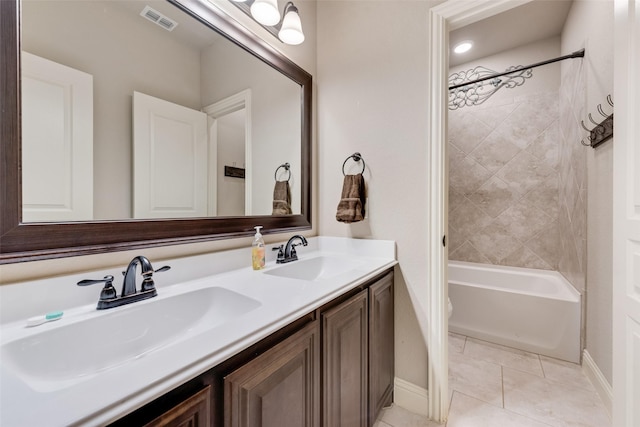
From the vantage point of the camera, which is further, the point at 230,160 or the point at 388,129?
the point at 388,129

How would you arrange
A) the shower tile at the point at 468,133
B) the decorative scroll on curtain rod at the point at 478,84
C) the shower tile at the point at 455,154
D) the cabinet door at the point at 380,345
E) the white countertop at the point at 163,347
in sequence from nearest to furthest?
the white countertop at the point at 163,347 < the cabinet door at the point at 380,345 < the decorative scroll on curtain rod at the point at 478,84 < the shower tile at the point at 468,133 < the shower tile at the point at 455,154

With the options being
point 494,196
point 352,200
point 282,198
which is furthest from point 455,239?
point 282,198

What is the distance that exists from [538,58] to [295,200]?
2.70m

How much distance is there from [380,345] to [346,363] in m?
0.36


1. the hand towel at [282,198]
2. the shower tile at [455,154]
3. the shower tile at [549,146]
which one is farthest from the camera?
the shower tile at [455,154]

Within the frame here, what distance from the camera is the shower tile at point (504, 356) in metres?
1.80

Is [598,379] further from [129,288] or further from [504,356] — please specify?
[129,288]

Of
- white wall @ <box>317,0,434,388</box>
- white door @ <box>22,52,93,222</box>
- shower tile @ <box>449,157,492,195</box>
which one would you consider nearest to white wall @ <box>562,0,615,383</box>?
shower tile @ <box>449,157,492,195</box>

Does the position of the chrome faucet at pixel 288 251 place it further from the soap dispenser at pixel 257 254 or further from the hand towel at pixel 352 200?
the hand towel at pixel 352 200

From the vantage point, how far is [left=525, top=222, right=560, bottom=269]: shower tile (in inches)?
94.1

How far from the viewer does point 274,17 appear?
127 cm

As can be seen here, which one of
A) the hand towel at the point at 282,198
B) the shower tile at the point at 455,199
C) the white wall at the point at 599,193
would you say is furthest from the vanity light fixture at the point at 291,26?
the shower tile at the point at 455,199

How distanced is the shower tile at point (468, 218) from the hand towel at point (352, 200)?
1.77 metres

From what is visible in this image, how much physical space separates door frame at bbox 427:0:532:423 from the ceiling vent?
121 cm
